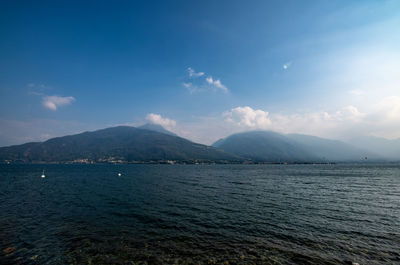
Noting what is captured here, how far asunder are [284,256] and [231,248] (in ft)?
15.8

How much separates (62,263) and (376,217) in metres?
40.1

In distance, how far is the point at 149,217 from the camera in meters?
28.4

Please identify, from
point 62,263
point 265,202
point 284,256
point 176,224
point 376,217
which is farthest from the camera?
point 265,202

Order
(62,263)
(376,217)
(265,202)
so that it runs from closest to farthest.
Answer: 1. (62,263)
2. (376,217)
3. (265,202)

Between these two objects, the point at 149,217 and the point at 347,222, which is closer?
the point at 347,222

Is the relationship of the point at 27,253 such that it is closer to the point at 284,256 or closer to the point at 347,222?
the point at 284,256

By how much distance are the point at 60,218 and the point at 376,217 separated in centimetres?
4771

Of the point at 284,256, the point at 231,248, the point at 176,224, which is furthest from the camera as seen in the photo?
the point at 176,224

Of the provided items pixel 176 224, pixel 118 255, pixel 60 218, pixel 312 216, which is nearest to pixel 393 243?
pixel 312 216

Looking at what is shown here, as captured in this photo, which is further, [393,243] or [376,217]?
[376,217]

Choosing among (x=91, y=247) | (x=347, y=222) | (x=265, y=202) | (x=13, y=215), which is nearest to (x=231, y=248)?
(x=91, y=247)

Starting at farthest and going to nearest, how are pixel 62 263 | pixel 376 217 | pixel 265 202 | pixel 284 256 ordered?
pixel 265 202
pixel 376 217
pixel 284 256
pixel 62 263

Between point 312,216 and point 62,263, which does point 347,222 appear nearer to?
point 312,216

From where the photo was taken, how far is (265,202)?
37625 mm
